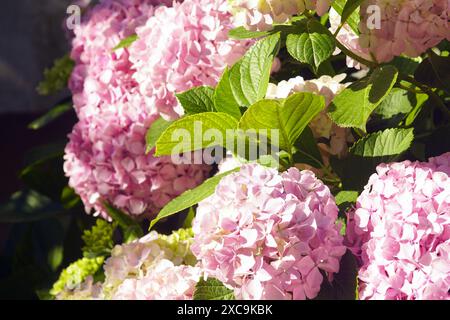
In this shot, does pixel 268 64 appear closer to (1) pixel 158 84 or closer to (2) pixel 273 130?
(2) pixel 273 130

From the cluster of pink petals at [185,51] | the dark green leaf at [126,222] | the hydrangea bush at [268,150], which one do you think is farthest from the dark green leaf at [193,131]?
the dark green leaf at [126,222]

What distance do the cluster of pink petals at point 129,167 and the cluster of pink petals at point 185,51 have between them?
0.08 m

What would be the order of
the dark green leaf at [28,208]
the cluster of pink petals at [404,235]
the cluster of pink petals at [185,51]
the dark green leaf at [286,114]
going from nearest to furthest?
the cluster of pink petals at [404,235] < the dark green leaf at [286,114] < the cluster of pink petals at [185,51] < the dark green leaf at [28,208]

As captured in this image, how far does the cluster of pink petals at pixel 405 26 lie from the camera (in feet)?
3.05

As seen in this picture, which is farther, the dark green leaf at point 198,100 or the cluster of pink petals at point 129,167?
the cluster of pink petals at point 129,167

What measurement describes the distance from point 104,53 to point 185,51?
253 millimetres

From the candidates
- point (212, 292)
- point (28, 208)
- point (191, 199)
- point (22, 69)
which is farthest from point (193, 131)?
point (22, 69)

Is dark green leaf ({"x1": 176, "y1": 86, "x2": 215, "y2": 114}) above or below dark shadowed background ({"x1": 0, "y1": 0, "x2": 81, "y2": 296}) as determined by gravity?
above

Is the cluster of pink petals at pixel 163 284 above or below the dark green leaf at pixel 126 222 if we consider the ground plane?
above

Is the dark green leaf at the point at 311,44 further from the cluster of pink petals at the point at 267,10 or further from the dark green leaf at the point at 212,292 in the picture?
the dark green leaf at the point at 212,292

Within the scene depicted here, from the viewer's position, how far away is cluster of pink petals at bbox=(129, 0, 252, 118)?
1154 millimetres

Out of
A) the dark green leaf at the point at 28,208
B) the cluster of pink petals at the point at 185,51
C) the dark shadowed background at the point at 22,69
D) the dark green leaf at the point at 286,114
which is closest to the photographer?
the dark green leaf at the point at 286,114

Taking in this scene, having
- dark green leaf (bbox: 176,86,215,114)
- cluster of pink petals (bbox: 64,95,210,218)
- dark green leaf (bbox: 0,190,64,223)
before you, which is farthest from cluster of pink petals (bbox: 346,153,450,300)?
dark green leaf (bbox: 0,190,64,223)

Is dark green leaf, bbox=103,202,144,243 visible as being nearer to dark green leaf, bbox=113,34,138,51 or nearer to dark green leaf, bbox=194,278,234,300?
dark green leaf, bbox=113,34,138,51
